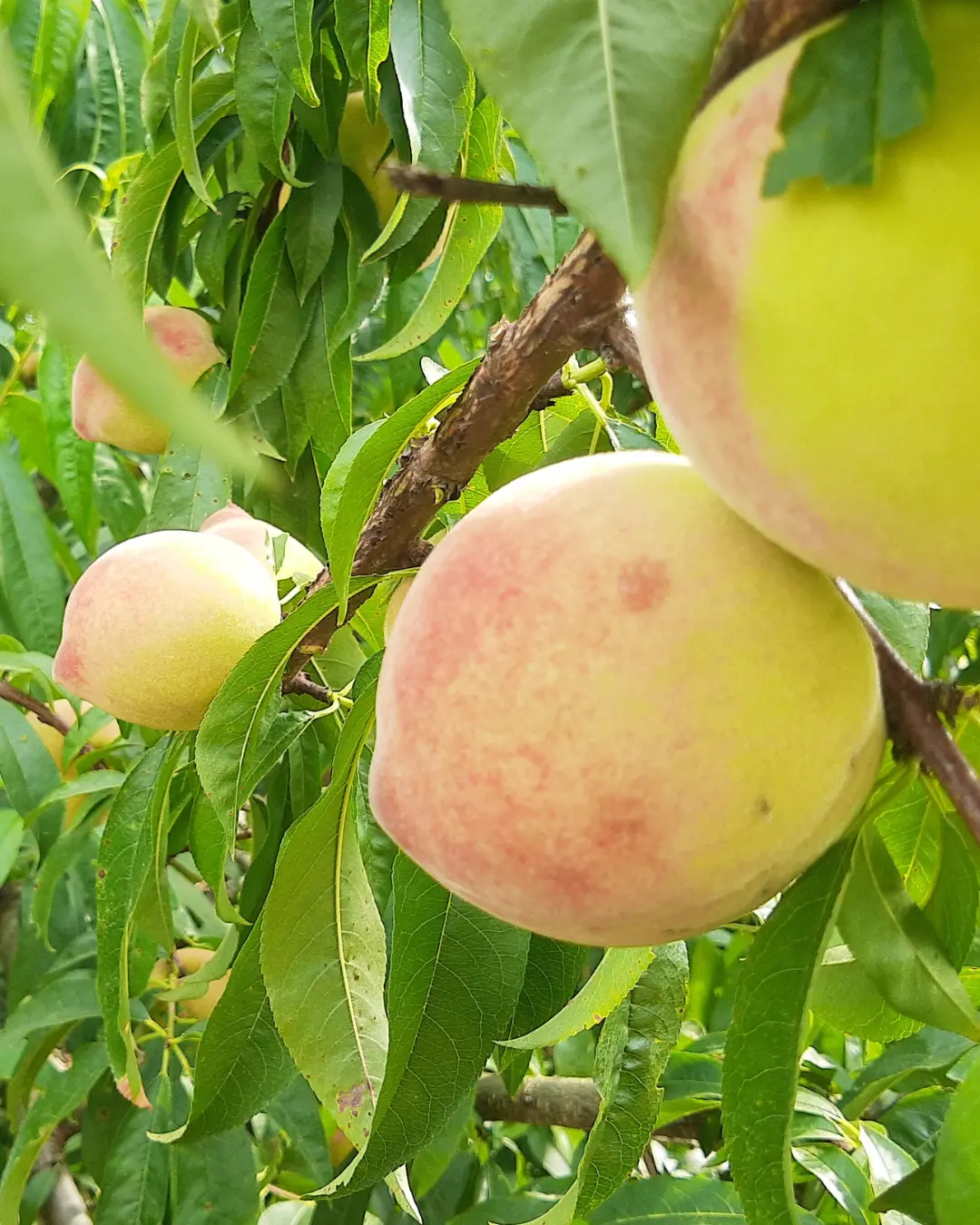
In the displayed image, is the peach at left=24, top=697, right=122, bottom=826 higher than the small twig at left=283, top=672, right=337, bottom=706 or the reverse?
the reverse

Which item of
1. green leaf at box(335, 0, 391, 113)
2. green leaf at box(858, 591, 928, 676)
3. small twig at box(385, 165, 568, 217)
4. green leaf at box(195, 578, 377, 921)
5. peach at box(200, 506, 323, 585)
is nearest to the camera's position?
small twig at box(385, 165, 568, 217)

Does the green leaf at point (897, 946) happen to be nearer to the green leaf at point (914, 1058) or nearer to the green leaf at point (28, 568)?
the green leaf at point (914, 1058)

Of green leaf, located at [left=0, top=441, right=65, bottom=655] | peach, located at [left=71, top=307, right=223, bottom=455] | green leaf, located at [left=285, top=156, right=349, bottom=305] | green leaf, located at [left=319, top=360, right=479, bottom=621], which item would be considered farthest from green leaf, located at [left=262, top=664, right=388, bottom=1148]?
green leaf, located at [left=0, top=441, right=65, bottom=655]

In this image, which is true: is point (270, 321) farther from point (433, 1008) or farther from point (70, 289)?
point (70, 289)

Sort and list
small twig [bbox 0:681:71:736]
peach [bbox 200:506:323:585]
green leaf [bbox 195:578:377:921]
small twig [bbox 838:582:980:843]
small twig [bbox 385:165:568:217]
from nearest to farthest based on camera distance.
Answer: small twig [bbox 385:165:568:217], small twig [bbox 838:582:980:843], green leaf [bbox 195:578:377:921], peach [bbox 200:506:323:585], small twig [bbox 0:681:71:736]

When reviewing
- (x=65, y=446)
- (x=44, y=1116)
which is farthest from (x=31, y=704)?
(x=44, y=1116)

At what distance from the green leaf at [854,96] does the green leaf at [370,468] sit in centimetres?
27

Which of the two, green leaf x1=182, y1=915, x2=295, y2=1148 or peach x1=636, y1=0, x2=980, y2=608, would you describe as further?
green leaf x1=182, y1=915, x2=295, y2=1148

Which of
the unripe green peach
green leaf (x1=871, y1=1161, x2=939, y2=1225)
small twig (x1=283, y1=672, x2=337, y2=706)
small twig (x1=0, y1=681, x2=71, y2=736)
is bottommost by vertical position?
small twig (x1=0, y1=681, x2=71, y2=736)

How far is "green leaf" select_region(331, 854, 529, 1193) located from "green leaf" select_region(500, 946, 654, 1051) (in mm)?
53

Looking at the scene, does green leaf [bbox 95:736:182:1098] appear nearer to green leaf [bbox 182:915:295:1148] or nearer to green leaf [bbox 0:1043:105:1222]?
green leaf [bbox 182:915:295:1148]

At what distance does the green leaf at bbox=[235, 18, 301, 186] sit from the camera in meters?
0.74

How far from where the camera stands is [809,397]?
0.25m

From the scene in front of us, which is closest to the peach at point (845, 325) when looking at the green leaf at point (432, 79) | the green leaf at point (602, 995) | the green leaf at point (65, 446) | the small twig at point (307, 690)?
the green leaf at point (602, 995)
